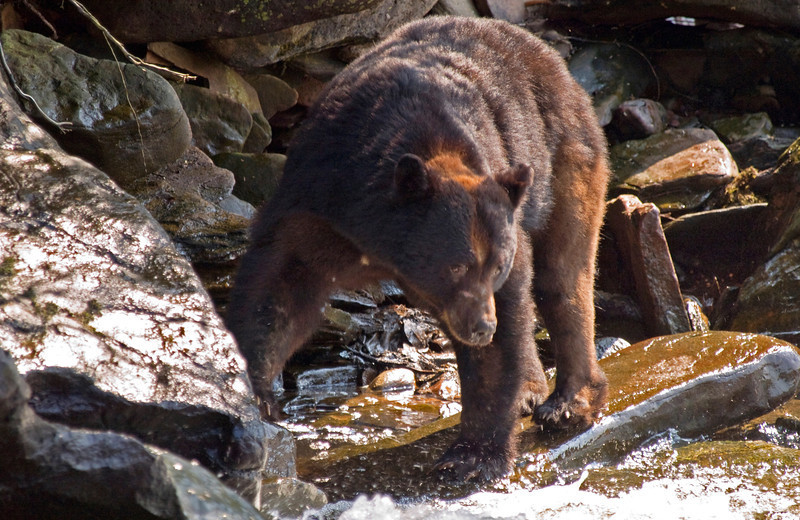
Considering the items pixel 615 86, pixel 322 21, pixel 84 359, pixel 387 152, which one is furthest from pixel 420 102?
pixel 615 86

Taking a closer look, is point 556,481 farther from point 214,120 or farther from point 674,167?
point 674,167

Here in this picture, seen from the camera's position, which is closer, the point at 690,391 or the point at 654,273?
the point at 690,391

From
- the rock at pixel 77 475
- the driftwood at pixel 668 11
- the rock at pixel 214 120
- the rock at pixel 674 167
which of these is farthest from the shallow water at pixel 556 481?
the driftwood at pixel 668 11

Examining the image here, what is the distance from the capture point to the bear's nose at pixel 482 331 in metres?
3.95

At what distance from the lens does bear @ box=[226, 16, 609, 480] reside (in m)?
4.04

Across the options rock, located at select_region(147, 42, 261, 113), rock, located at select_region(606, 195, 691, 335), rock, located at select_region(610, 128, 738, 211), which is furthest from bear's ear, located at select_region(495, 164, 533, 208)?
rock, located at select_region(610, 128, 738, 211)

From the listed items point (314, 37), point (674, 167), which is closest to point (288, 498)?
point (314, 37)

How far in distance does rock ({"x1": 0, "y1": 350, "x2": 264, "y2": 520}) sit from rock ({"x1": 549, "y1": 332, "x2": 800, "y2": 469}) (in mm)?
2881

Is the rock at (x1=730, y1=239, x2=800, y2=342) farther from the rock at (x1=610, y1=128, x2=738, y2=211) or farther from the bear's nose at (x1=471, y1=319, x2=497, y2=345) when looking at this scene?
the bear's nose at (x1=471, y1=319, x2=497, y2=345)

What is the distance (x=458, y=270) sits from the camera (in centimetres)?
399

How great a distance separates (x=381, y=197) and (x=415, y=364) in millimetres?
2785

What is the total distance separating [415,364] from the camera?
6.67 metres

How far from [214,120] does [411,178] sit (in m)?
4.02

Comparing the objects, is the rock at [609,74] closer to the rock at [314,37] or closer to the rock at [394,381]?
the rock at [314,37]
